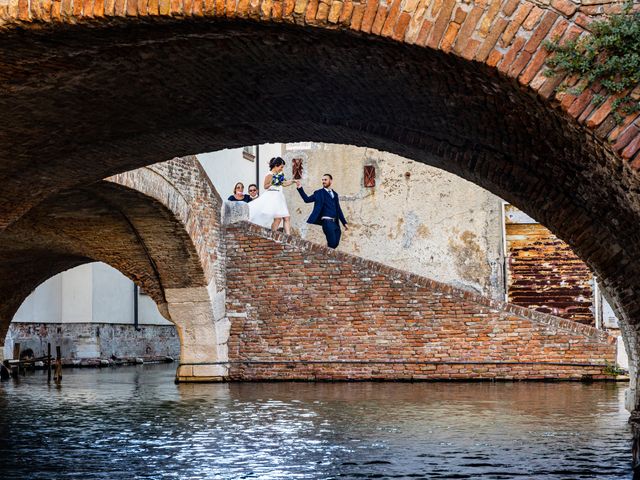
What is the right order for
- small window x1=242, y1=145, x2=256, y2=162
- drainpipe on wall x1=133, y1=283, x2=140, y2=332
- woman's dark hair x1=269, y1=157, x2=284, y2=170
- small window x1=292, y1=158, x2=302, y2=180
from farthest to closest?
drainpipe on wall x1=133, y1=283, x2=140, y2=332 < small window x1=242, y1=145, x2=256, y2=162 < small window x1=292, y1=158, x2=302, y2=180 < woman's dark hair x1=269, y1=157, x2=284, y2=170

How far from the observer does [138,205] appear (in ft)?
42.5

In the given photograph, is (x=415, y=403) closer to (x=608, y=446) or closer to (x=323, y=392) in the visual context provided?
(x=323, y=392)

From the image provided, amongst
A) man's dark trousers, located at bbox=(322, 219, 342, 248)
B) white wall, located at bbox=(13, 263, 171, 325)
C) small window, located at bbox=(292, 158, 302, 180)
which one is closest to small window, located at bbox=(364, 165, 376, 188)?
small window, located at bbox=(292, 158, 302, 180)

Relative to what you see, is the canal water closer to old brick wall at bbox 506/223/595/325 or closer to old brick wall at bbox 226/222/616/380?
old brick wall at bbox 226/222/616/380

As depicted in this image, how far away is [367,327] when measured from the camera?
1472cm

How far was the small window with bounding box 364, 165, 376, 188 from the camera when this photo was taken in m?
20.2

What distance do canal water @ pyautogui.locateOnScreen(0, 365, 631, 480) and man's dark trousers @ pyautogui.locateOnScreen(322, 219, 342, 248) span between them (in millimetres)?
4164

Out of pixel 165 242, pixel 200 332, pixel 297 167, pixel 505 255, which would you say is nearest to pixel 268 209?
pixel 200 332

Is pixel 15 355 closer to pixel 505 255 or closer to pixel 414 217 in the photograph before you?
pixel 414 217

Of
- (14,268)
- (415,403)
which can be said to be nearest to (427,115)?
(415,403)

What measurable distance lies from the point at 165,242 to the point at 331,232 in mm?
3620

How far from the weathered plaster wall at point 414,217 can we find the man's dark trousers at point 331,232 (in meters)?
2.92

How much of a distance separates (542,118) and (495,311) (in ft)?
32.3

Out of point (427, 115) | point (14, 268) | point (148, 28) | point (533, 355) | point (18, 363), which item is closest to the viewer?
point (148, 28)
